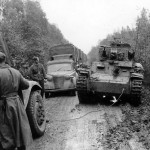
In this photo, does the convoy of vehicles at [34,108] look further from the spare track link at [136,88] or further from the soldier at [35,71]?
the spare track link at [136,88]

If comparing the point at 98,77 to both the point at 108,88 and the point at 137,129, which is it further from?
the point at 137,129

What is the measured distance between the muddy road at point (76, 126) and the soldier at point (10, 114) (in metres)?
1.23

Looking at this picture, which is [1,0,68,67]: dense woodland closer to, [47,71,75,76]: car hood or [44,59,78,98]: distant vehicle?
[47,71,75,76]: car hood

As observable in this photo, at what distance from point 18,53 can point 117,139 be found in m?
15.3

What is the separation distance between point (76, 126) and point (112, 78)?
4.11m

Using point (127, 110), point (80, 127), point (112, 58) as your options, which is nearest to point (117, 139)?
point (80, 127)

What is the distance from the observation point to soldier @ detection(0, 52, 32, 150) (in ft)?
17.5

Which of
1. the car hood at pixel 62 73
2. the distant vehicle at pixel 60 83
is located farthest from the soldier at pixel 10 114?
the car hood at pixel 62 73

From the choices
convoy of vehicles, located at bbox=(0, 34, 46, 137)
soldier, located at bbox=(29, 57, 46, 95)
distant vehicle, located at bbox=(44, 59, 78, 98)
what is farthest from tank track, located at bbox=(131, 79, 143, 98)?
convoy of vehicles, located at bbox=(0, 34, 46, 137)

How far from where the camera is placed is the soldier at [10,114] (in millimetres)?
5320

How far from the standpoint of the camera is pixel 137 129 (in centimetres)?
756

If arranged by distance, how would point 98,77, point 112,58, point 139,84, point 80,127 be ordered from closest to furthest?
point 80,127, point 139,84, point 98,77, point 112,58

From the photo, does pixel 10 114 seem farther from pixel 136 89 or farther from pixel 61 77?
pixel 61 77

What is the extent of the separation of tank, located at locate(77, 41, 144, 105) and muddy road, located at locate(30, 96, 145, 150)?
0.54m
